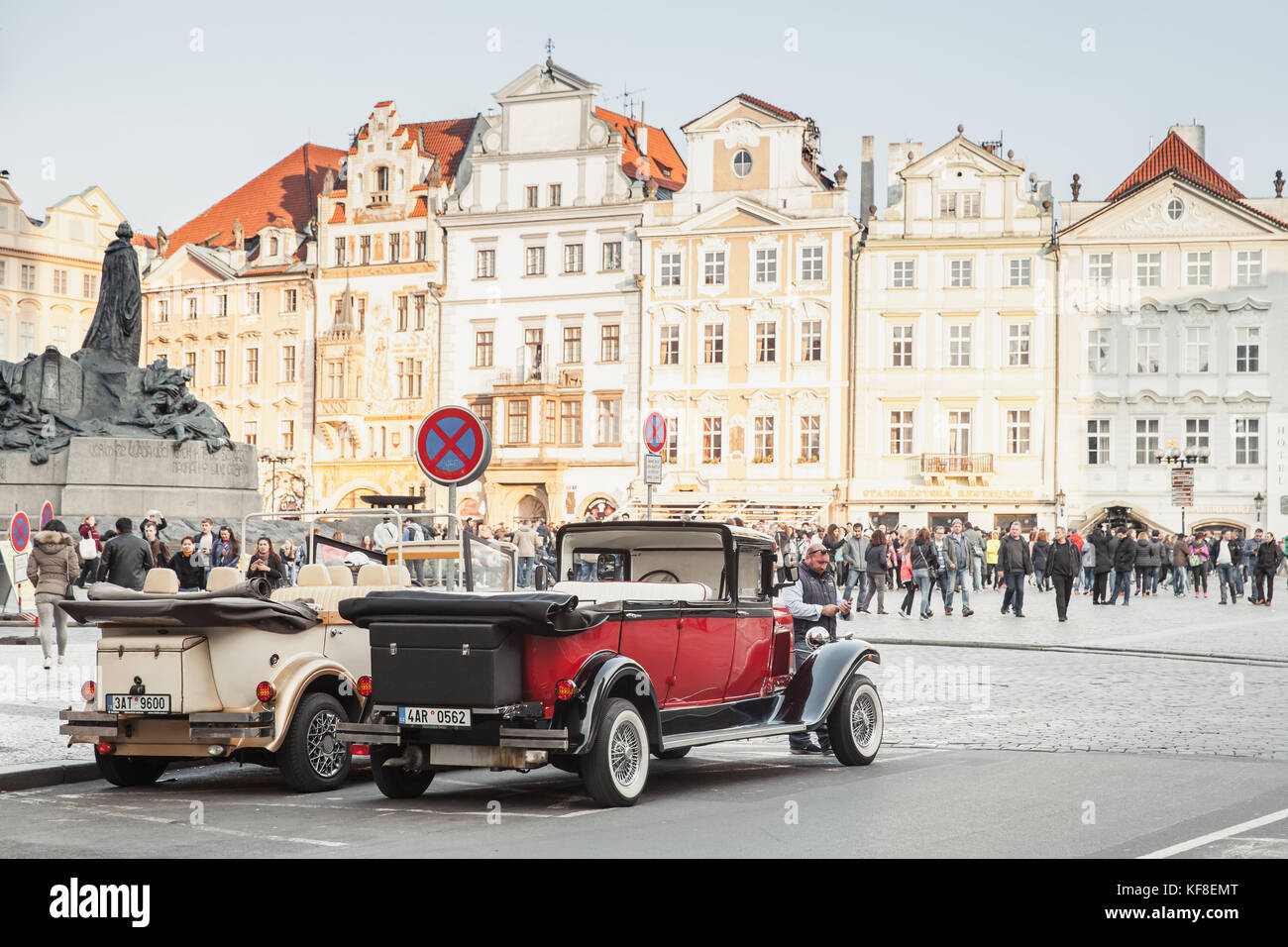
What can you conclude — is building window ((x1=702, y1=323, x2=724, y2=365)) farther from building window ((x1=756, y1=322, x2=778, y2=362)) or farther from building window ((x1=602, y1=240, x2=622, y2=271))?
building window ((x1=602, y1=240, x2=622, y2=271))

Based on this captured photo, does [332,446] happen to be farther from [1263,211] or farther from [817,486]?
[1263,211]

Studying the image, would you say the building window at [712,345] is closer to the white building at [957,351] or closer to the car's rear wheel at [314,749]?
the white building at [957,351]

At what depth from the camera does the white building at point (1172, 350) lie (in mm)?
56312

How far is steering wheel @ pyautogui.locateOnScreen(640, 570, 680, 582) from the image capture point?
11289 millimetres

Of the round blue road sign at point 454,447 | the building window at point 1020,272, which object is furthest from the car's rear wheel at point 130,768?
the building window at point 1020,272

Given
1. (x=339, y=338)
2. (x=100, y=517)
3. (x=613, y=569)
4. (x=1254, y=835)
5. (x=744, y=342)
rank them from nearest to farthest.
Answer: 1. (x=1254, y=835)
2. (x=613, y=569)
3. (x=100, y=517)
4. (x=744, y=342)
5. (x=339, y=338)

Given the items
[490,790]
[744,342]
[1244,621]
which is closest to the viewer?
[490,790]

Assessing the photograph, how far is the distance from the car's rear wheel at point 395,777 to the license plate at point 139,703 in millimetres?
1367

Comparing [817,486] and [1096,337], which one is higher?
[1096,337]

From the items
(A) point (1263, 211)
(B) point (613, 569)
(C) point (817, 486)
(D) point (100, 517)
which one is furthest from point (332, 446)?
(B) point (613, 569)

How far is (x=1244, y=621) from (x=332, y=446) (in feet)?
141

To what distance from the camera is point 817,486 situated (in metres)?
58.7

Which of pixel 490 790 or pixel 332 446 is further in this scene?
pixel 332 446

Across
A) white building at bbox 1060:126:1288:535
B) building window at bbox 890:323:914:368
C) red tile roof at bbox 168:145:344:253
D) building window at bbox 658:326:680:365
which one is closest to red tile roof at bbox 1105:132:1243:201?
white building at bbox 1060:126:1288:535
